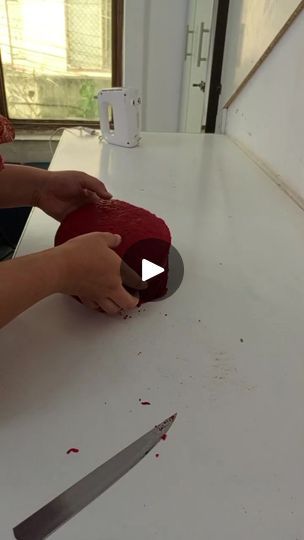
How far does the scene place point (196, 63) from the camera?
1859mm

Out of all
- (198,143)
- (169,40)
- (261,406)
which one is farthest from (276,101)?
(169,40)

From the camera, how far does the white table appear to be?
0.27m

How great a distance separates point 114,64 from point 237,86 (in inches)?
45.4

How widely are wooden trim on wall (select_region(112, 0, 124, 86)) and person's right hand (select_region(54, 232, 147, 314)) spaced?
2.06 m

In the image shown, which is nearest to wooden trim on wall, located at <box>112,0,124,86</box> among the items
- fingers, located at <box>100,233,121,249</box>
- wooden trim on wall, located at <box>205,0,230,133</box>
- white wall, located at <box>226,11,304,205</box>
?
wooden trim on wall, located at <box>205,0,230,133</box>

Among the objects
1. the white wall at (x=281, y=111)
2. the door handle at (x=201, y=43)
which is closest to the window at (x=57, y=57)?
the door handle at (x=201, y=43)

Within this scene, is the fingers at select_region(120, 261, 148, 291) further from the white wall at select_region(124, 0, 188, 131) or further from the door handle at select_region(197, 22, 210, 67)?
the white wall at select_region(124, 0, 188, 131)

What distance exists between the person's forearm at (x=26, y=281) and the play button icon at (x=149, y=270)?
4.5 inches

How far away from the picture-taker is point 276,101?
996mm

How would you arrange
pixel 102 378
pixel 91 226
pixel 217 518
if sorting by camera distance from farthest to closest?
pixel 91 226 → pixel 102 378 → pixel 217 518

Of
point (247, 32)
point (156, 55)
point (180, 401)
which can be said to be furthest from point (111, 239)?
point (156, 55)

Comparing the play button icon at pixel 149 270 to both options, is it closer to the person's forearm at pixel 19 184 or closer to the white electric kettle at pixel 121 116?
the person's forearm at pixel 19 184

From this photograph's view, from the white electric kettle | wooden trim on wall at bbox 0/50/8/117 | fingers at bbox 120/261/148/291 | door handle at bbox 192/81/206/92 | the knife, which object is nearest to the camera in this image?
the knife

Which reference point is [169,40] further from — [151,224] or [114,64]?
[151,224]
